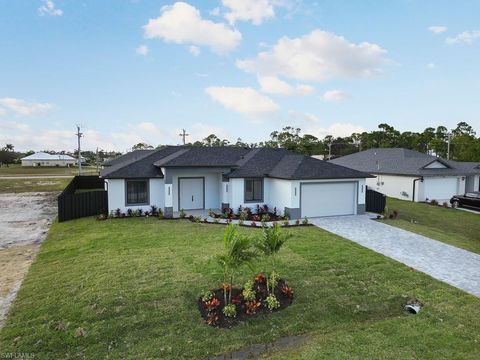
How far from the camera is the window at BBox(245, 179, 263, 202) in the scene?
17.8 meters

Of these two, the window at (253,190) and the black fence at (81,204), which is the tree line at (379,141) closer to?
the window at (253,190)

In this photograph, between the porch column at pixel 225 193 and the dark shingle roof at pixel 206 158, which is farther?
the porch column at pixel 225 193

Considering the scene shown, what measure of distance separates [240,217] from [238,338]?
10388 millimetres

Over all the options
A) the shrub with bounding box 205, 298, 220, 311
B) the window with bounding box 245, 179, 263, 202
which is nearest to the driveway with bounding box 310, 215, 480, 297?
the window with bounding box 245, 179, 263, 202

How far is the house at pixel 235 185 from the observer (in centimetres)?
1662

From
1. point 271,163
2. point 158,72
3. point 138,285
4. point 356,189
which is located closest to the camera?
point 138,285

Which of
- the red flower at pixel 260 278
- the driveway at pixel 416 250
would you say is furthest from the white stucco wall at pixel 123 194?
the red flower at pixel 260 278

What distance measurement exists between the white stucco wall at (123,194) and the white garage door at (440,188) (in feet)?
68.8

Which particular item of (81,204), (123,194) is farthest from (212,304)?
(81,204)

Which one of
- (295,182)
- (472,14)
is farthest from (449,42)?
(295,182)

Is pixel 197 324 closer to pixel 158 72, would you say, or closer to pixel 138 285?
pixel 138 285

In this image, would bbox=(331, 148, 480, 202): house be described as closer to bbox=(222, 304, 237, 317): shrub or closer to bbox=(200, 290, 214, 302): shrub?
bbox=(200, 290, 214, 302): shrub

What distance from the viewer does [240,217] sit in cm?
1583

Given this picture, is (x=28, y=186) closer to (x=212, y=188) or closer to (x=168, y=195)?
(x=168, y=195)
